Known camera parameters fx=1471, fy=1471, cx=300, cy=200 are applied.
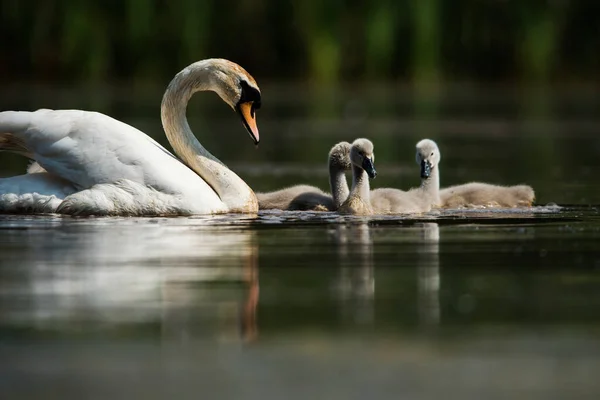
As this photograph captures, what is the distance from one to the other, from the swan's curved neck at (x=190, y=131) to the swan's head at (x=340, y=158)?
3.05 feet

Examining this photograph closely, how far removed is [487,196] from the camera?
1120 centimetres

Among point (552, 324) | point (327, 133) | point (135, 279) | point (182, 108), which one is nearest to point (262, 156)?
point (327, 133)

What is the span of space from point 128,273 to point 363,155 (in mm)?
3707

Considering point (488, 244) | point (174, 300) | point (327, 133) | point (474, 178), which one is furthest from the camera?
point (327, 133)

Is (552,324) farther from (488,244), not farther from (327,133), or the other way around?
(327,133)

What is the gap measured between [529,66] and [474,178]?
639 inches

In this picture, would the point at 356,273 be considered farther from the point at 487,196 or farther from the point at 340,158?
the point at 487,196

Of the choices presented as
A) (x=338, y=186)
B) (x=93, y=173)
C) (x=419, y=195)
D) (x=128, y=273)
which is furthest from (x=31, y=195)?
(x=419, y=195)

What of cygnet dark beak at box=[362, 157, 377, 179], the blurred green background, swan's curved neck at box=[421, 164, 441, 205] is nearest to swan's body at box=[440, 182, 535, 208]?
swan's curved neck at box=[421, 164, 441, 205]

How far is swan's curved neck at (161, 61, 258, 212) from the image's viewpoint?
1034 cm

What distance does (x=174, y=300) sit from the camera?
633 centimetres

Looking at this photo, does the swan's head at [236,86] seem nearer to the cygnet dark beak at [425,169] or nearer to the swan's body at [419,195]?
the swan's body at [419,195]

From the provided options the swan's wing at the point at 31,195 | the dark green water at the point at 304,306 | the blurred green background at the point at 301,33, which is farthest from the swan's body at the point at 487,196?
the blurred green background at the point at 301,33

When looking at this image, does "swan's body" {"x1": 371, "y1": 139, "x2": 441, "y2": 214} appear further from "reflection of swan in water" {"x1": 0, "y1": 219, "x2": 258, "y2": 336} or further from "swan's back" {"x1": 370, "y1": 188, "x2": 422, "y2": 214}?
"reflection of swan in water" {"x1": 0, "y1": 219, "x2": 258, "y2": 336}
